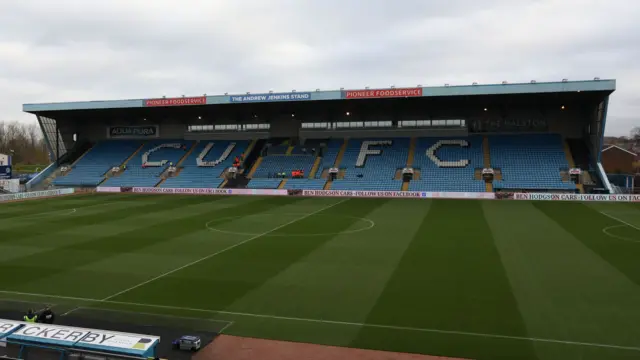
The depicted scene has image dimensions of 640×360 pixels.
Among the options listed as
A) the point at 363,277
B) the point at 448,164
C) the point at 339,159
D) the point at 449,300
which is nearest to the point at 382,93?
the point at 339,159

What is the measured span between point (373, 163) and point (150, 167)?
28.1 meters

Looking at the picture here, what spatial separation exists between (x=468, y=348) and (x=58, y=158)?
6367cm

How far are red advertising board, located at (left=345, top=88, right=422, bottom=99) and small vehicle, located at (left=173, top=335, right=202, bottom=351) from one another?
3770 cm

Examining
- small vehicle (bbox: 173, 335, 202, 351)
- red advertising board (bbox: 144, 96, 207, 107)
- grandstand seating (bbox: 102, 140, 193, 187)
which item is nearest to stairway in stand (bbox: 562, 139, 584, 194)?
red advertising board (bbox: 144, 96, 207, 107)

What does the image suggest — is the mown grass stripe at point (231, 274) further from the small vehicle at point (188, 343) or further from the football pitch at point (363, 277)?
the small vehicle at point (188, 343)

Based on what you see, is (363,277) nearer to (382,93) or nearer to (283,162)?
(382,93)

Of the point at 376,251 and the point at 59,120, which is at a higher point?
the point at 59,120

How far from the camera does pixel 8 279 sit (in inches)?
608

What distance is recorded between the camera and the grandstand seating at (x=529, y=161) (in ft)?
140

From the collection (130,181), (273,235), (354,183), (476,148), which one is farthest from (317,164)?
(273,235)

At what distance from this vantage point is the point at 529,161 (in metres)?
46.2

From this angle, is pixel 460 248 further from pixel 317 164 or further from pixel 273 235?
pixel 317 164

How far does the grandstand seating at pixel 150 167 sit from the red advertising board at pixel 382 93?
25.0m

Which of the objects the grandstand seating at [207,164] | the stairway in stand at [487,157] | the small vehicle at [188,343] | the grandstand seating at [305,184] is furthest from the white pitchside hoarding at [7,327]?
the grandstand seating at [207,164]
